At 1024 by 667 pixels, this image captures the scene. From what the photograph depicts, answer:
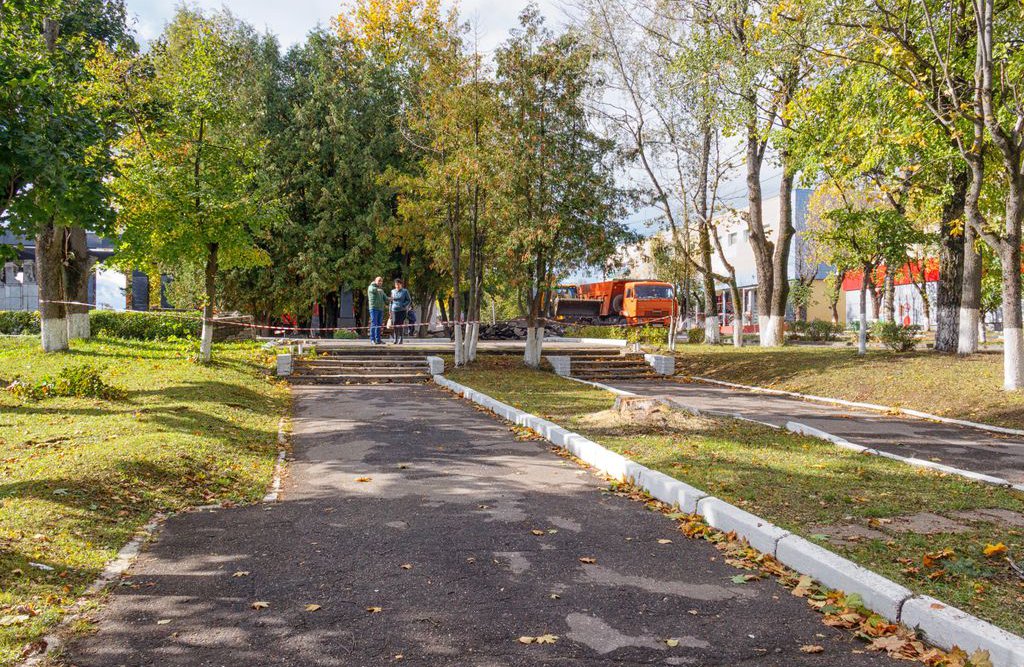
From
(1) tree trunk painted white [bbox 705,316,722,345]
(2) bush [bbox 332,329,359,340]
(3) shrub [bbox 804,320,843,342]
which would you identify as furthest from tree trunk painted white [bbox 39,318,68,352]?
(3) shrub [bbox 804,320,843,342]

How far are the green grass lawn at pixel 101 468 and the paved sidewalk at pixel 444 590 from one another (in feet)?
1.19

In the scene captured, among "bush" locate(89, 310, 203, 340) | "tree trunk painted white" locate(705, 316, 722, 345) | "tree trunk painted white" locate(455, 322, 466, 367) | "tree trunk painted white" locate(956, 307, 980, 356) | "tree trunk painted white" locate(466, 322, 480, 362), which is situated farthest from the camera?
"tree trunk painted white" locate(705, 316, 722, 345)

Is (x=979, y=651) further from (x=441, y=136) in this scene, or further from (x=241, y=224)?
(x=441, y=136)

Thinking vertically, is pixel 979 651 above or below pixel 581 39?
below

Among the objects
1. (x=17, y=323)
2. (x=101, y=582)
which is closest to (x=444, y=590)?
(x=101, y=582)

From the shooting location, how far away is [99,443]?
310 inches

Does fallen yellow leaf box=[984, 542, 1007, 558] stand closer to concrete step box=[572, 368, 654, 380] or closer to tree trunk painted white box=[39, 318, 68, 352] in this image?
concrete step box=[572, 368, 654, 380]

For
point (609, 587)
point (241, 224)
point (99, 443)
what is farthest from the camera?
point (241, 224)

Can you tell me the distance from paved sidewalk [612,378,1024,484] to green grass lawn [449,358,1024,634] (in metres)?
1.02

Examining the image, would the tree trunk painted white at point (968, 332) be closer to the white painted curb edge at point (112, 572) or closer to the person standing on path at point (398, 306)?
the person standing on path at point (398, 306)

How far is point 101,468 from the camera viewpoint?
6.71 metres

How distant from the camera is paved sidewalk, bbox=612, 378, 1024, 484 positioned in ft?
27.1

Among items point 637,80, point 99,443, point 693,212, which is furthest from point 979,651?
point 693,212

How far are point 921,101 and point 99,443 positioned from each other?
14.1 meters
